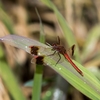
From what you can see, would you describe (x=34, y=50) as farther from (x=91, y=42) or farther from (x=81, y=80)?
(x=91, y=42)

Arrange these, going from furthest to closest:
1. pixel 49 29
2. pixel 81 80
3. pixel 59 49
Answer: pixel 49 29, pixel 59 49, pixel 81 80

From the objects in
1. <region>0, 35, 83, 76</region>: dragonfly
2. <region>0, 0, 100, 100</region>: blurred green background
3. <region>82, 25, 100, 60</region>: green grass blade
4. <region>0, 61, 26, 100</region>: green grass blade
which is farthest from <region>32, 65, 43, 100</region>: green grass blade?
<region>82, 25, 100, 60</region>: green grass blade

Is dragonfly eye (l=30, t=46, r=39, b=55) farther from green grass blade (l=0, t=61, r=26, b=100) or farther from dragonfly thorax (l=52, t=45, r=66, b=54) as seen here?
green grass blade (l=0, t=61, r=26, b=100)

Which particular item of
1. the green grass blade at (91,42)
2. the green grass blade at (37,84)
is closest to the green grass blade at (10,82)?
the green grass blade at (37,84)

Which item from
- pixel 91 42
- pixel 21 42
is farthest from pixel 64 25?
pixel 91 42

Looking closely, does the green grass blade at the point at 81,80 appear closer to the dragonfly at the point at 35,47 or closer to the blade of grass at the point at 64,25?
the dragonfly at the point at 35,47

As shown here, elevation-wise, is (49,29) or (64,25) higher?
(64,25)

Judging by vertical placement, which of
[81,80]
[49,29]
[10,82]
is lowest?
[49,29]

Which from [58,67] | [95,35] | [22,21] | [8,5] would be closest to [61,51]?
[58,67]

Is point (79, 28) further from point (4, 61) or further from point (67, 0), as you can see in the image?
point (4, 61)
